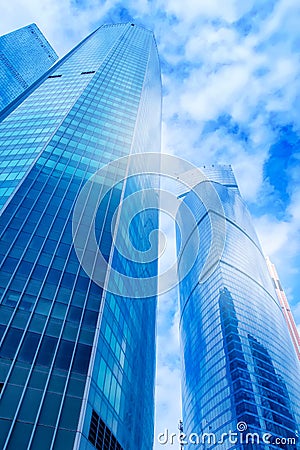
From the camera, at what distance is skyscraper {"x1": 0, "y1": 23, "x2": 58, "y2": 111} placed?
15875cm

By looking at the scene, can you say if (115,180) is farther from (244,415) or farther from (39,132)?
(244,415)

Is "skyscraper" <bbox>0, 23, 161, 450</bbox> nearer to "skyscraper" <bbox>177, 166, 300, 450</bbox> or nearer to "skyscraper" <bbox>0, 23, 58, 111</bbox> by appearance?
"skyscraper" <bbox>177, 166, 300, 450</bbox>

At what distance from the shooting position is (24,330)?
85.6ft

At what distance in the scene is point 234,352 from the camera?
106688mm

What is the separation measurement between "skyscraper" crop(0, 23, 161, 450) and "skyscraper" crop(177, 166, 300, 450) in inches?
2403

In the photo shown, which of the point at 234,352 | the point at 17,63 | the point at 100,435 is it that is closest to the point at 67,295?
the point at 100,435

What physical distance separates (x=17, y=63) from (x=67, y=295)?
18551cm

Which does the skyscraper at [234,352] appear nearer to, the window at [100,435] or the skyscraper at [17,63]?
the window at [100,435]

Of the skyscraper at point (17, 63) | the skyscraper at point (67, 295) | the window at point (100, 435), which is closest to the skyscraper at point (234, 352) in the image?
the skyscraper at point (67, 295)

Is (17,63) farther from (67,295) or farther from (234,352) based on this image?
(67,295)

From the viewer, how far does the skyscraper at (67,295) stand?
906 inches

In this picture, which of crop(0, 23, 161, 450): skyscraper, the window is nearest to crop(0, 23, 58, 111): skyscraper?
crop(0, 23, 161, 450): skyscraper

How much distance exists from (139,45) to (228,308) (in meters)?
110

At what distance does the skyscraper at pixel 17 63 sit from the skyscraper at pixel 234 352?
124287 millimetres
